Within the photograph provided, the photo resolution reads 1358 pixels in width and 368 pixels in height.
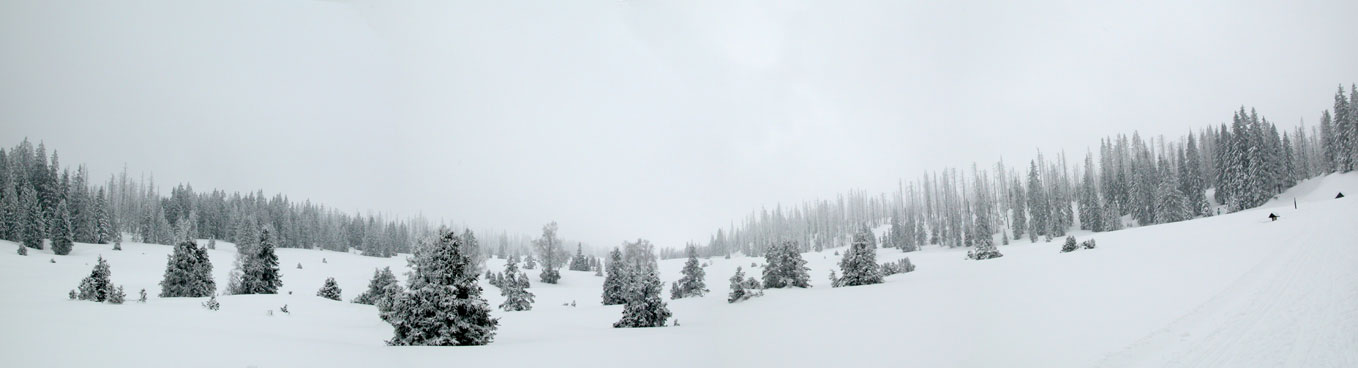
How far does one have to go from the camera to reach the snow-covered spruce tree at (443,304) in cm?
1240

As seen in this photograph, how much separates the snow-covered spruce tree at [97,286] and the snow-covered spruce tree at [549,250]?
38.1m

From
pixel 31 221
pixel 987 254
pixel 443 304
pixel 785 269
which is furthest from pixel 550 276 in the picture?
pixel 443 304

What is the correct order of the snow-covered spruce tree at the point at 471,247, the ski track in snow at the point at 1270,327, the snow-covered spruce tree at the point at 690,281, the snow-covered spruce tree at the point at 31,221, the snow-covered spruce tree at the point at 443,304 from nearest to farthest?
the ski track in snow at the point at 1270,327
the snow-covered spruce tree at the point at 443,304
the snow-covered spruce tree at the point at 471,247
the snow-covered spruce tree at the point at 31,221
the snow-covered spruce tree at the point at 690,281

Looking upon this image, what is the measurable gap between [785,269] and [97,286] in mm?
28319

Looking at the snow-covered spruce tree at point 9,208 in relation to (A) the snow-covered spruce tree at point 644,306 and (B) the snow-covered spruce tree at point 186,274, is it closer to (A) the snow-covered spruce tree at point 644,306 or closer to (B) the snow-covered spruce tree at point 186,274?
(B) the snow-covered spruce tree at point 186,274

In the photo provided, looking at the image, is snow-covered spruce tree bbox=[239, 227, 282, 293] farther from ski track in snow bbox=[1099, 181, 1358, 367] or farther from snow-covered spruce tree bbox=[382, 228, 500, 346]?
ski track in snow bbox=[1099, 181, 1358, 367]

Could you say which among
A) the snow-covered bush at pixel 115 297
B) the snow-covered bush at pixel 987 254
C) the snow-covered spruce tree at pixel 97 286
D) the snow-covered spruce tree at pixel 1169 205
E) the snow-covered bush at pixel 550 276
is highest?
the snow-covered spruce tree at pixel 1169 205

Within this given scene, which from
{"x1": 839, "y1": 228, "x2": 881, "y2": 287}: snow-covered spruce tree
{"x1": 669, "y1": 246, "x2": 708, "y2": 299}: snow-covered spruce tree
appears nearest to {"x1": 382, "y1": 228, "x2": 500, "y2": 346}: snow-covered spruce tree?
{"x1": 839, "y1": 228, "x2": 881, "y2": 287}: snow-covered spruce tree

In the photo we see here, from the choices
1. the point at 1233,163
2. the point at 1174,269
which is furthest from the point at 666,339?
the point at 1233,163

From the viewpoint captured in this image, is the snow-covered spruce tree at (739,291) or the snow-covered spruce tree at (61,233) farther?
the snow-covered spruce tree at (61,233)

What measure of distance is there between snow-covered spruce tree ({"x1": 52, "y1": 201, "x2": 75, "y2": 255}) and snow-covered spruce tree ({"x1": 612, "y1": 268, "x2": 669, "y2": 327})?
47.2 metres

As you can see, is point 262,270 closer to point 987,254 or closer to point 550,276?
point 550,276

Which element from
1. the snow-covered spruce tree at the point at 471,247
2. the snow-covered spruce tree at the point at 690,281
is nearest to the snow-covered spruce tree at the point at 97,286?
the snow-covered spruce tree at the point at 471,247

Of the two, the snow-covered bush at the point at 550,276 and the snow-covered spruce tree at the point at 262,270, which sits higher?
the snow-covered spruce tree at the point at 262,270
